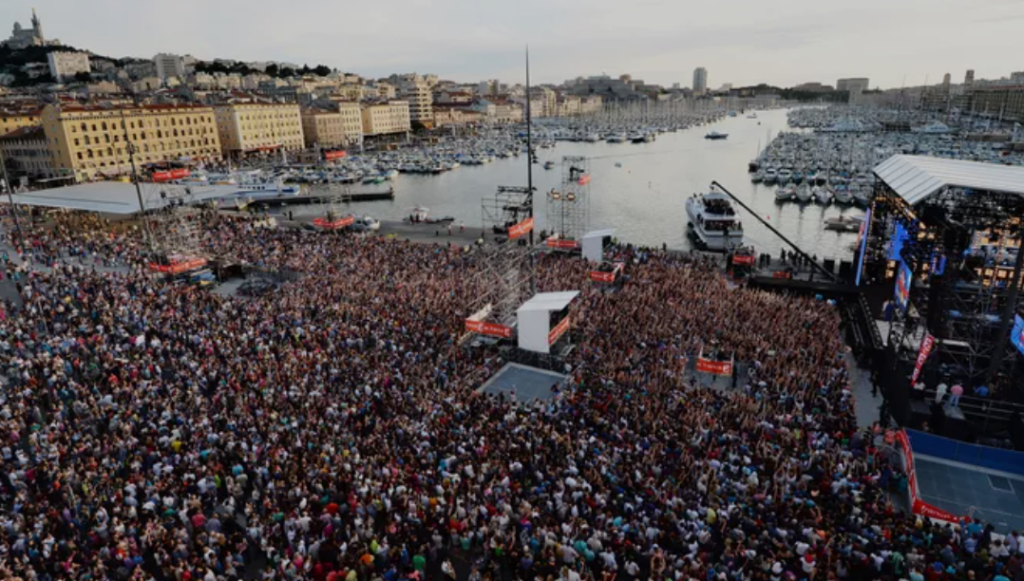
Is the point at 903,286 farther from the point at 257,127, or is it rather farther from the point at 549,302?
the point at 257,127

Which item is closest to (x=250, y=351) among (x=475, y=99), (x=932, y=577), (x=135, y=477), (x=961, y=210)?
(x=135, y=477)

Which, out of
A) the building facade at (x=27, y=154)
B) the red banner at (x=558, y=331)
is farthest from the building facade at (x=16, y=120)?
the red banner at (x=558, y=331)

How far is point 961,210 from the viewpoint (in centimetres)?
1750

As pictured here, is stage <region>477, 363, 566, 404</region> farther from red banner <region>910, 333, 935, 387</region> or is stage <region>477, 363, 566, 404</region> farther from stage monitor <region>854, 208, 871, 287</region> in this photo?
stage monitor <region>854, 208, 871, 287</region>

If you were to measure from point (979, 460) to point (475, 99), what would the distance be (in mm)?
198282

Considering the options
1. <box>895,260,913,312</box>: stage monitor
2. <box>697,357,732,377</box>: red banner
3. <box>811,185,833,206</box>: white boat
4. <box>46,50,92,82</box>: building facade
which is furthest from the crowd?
<box>46,50,92,82</box>: building facade

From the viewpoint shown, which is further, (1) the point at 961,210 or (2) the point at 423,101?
(2) the point at 423,101

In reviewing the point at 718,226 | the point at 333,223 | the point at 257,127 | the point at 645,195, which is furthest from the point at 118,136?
the point at 718,226

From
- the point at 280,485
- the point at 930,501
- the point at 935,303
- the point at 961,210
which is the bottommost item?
the point at 930,501

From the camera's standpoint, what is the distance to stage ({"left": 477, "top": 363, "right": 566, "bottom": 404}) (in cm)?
1848

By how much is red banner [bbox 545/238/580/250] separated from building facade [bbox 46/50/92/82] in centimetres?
17665

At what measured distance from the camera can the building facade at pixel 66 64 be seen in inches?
6388

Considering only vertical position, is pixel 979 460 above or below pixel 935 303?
below

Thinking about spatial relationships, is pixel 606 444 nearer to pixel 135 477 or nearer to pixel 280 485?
pixel 280 485
